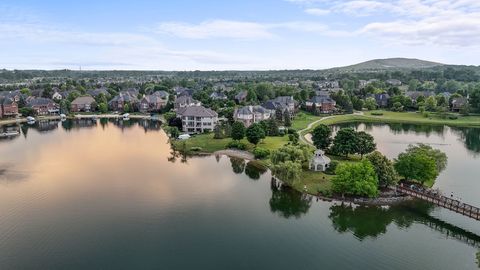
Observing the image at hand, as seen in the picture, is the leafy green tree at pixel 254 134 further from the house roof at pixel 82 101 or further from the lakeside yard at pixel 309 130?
the house roof at pixel 82 101

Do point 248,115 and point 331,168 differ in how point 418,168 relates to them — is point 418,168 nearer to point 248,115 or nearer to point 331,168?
point 331,168

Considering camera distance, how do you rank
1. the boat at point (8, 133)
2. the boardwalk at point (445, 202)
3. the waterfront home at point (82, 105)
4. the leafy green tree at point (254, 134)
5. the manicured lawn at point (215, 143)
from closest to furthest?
the boardwalk at point (445, 202) < the leafy green tree at point (254, 134) < the manicured lawn at point (215, 143) < the boat at point (8, 133) < the waterfront home at point (82, 105)

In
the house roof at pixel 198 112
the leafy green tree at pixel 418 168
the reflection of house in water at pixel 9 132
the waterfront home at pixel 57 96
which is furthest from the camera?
the waterfront home at pixel 57 96

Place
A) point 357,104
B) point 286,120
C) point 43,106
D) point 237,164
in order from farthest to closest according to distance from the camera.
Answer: point 357,104 < point 43,106 < point 286,120 < point 237,164

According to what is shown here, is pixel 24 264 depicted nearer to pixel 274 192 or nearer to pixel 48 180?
pixel 48 180

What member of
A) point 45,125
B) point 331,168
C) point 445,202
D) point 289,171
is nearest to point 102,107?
point 45,125

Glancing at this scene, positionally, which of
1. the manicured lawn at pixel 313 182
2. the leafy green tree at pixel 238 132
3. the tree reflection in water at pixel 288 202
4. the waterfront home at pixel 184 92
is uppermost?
the waterfront home at pixel 184 92

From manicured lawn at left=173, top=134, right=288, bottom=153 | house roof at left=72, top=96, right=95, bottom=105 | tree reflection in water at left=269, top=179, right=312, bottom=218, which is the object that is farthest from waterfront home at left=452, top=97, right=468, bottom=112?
house roof at left=72, top=96, right=95, bottom=105

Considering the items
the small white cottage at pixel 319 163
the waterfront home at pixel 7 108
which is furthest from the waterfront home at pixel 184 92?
the small white cottage at pixel 319 163
